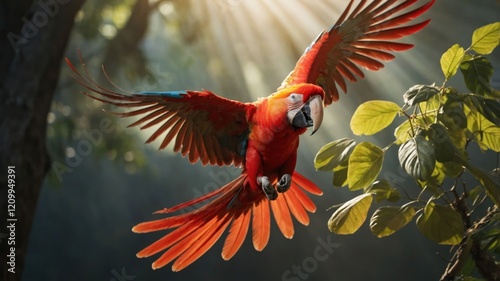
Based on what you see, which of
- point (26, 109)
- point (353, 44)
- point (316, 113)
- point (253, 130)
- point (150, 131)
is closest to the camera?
point (316, 113)

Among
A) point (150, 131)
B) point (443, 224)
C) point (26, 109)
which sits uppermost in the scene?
point (150, 131)

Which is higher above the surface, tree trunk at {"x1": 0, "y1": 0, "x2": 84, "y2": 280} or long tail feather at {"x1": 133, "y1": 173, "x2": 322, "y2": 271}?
tree trunk at {"x1": 0, "y1": 0, "x2": 84, "y2": 280}

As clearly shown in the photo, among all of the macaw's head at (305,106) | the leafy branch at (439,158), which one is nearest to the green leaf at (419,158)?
the leafy branch at (439,158)

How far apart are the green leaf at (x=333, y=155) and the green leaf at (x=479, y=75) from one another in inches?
5.9

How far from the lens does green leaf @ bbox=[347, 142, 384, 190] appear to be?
639 mm

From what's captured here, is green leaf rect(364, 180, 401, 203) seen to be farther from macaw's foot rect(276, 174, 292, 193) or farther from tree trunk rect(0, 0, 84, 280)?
tree trunk rect(0, 0, 84, 280)

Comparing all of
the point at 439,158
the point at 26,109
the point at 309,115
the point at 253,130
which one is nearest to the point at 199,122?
the point at 253,130

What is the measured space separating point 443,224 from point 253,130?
0.23 m

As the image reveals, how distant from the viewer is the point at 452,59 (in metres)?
0.65

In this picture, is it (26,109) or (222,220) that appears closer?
(222,220)

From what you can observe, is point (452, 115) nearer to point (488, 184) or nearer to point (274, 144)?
point (488, 184)

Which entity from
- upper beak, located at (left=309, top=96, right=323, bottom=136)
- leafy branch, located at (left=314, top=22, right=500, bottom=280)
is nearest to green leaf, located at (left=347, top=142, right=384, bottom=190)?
leafy branch, located at (left=314, top=22, right=500, bottom=280)

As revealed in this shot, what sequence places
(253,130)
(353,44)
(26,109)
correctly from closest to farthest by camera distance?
1. (253,130)
2. (353,44)
3. (26,109)

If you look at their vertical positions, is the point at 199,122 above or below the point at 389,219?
above
